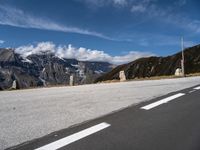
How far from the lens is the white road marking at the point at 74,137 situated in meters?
5.48

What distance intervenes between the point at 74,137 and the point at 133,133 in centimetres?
104

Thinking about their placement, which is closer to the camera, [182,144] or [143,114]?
[182,144]

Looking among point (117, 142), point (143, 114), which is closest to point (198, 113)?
point (143, 114)

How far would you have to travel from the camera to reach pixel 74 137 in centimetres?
605

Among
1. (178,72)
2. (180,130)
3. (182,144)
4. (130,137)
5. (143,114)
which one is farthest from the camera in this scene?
(178,72)

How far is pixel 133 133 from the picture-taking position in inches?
250

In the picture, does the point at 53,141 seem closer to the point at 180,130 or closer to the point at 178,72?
the point at 180,130

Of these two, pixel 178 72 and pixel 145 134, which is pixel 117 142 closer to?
pixel 145 134

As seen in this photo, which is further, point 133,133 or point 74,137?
point 133,133

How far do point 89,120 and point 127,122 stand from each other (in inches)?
32.8

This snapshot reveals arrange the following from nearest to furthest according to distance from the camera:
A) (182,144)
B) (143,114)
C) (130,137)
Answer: (182,144) → (130,137) → (143,114)

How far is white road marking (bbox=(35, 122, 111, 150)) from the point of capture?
18.0ft

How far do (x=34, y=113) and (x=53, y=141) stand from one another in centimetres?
310

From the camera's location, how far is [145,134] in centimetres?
626
